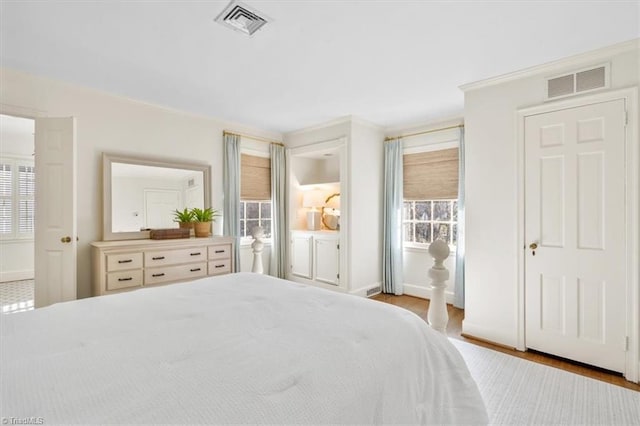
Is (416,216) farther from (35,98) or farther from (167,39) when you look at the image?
(35,98)

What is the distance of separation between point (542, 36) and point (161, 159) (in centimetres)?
404

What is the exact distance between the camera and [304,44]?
2432 millimetres

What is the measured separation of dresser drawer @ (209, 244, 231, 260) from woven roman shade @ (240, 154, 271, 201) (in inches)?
40.1

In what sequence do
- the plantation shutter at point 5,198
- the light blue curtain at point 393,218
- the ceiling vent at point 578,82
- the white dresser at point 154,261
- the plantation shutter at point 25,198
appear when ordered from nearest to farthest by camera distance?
the ceiling vent at point 578,82 < the white dresser at point 154,261 < the light blue curtain at point 393,218 < the plantation shutter at point 5,198 < the plantation shutter at point 25,198

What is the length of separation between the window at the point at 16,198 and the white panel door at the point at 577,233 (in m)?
7.62

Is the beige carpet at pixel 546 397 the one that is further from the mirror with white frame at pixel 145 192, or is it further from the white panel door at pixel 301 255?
the mirror with white frame at pixel 145 192

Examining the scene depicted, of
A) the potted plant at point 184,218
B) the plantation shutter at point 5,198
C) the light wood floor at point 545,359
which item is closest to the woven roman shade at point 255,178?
the potted plant at point 184,218

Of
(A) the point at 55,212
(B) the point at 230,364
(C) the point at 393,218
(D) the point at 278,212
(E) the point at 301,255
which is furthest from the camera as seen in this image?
(D) the point at 278,212

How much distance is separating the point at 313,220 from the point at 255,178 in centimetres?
114

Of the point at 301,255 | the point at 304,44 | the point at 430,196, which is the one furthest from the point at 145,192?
the point at 430,196

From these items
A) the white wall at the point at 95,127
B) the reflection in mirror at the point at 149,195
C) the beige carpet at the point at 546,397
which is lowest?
the beige carpet at the point at 546,397

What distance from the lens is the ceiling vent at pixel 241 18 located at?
2.00m

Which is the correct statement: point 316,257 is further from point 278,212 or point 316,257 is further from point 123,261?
point 123,261

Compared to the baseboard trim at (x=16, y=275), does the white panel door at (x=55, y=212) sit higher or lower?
higher
